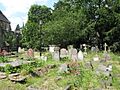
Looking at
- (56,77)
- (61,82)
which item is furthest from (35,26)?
(61,82)

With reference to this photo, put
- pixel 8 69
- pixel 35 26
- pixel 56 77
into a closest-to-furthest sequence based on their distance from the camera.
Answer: pixel 56 77 → pixel 8 69 → pixel 35 26

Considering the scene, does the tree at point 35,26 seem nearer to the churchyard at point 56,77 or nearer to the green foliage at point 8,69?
the churchyard at point 56,77

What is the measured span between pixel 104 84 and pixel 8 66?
20.0ft

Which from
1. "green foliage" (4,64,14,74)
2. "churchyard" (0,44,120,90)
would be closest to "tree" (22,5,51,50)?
"churchyard" (0,44,120,90)

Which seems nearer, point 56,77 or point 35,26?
point 56,77

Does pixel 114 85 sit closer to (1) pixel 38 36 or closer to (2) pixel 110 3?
(2) pixel 110 3

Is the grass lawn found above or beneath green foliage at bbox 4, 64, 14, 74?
beneath

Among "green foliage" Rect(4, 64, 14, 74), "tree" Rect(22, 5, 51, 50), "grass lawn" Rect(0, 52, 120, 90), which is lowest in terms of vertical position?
"grass lawn" Rect(0, 52, 120, 90)

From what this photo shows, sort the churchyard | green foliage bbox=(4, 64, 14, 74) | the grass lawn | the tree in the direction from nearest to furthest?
1. the grass lawn
2. the churchyard
3. green foliage bbox=(4, 64, 14, 74)
4. the tree

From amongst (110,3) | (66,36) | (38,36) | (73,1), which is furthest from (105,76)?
(38,36)

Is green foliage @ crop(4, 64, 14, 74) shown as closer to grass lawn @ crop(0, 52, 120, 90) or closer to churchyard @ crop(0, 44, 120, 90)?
churchyard @ crop(0, 44, 120, 90)

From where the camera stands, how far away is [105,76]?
2123cm

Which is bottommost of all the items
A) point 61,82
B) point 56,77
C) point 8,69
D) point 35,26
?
point 61,82

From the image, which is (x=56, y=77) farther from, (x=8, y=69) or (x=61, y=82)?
(x=8, y=69)
